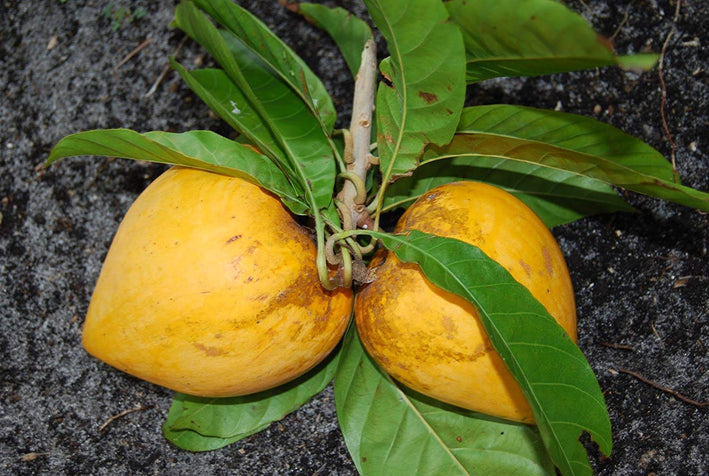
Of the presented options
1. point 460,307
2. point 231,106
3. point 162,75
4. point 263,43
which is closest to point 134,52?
point 162,75

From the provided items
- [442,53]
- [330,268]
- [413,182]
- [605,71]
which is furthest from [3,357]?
[605,71]

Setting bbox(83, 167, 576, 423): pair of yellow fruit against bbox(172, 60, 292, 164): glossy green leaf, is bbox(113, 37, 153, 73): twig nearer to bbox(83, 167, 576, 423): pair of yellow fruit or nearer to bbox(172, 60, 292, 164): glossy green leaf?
bbox(172, 60, 292, 164): glossy green leaf

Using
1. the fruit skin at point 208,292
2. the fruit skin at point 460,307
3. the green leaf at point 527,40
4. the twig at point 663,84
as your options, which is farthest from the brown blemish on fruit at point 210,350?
the twig at point 663,84

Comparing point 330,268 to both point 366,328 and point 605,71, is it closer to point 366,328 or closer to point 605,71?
point 366,328

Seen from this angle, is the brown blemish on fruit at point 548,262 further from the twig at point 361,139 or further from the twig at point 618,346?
the twig at point 618,346

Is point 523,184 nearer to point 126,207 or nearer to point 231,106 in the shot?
point 231,106
